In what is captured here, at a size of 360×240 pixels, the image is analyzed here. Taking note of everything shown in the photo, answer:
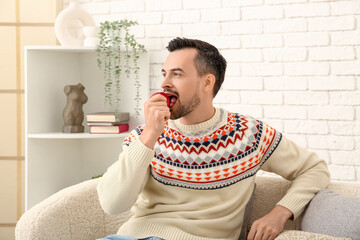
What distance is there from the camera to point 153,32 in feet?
11.3

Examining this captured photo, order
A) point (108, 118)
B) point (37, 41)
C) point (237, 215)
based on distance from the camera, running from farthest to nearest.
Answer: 1. point (37, 41)
2. point (108, 118)
3. point (237, 215)

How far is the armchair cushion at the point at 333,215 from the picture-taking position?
1733 millimetres

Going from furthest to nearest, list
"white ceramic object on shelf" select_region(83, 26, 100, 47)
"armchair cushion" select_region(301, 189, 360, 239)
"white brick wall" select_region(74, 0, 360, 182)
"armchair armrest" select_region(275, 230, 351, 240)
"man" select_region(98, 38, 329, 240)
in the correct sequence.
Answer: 1. "white ceramic object on shelf" select_region(83, 26, 100, 47)
2. "white brick wall" select_region(74, 0, 360, 182)
3. "man" select_region(98, 38, 329, 240)
4. "armchair cushion" select_region(301, 189, 360, 239)
5. "armchair armrest" select_region(275, 230, 351, 240)

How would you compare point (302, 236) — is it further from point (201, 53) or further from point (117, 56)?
point (117, 56)

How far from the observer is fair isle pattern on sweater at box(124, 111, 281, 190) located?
1.97 metres

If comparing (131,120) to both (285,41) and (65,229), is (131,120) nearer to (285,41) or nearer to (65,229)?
(285,41)

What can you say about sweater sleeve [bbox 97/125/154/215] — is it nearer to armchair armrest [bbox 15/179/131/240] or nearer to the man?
the man

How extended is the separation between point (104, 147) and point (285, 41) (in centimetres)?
137

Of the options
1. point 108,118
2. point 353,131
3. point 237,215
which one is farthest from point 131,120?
point 237,215

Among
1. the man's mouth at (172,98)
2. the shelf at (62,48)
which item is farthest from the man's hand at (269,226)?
the shelf at (62,48)

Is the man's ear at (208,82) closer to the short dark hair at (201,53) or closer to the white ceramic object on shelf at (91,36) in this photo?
the short dark hair at (201,53)

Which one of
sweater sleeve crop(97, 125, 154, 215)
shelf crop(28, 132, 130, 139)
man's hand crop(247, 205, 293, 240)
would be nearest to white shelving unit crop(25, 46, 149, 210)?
shelf crop(28, 132, 130, 139)

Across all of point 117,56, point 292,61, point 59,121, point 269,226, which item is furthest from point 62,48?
point 269,226

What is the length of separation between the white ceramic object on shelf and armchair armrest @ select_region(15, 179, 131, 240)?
4.13ft
